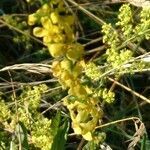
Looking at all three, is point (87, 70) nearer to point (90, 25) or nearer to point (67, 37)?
point (67, 37)

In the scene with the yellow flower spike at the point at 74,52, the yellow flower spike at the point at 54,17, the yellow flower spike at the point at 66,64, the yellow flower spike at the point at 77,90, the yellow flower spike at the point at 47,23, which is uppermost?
the yellow flower spike at the point at 54,17

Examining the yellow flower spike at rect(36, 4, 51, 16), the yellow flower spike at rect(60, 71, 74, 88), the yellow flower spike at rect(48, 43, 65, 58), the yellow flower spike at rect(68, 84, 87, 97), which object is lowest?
the yellow flower spike at rect(68, 84, 87, 97)

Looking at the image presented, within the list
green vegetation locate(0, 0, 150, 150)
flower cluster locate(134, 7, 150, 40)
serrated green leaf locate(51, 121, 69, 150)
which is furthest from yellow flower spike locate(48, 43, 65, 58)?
flower cluster locate(134, 7, 150, 40)

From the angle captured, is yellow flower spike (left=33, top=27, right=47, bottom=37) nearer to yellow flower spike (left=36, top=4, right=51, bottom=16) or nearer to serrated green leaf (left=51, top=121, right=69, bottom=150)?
yellow flower spike (left=36, top=4, right=51, bottom=16)

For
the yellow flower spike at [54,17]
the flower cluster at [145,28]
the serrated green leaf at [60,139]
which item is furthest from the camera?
the flower cluster at [145,28]

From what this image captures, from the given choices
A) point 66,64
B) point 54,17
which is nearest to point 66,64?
point 66,64

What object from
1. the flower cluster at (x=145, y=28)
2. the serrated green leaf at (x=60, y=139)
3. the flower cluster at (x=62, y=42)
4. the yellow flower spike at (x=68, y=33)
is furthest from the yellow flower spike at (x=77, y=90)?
the flower cluster at (x=145, y=28)

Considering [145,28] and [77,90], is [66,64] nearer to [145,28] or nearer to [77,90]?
[77,90]

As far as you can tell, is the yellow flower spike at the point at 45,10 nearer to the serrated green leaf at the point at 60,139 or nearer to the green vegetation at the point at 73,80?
the green vegetation at the point at 73,80

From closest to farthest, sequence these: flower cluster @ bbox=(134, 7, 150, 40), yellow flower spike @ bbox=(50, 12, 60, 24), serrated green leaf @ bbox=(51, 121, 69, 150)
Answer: yellow flower spike @ bbox=(50, 12, 60, 24) < serrated green leaf @ bbox=(51, 121, 69, 150) < flower cluster @ bbox=(134, 7, 150, 40)

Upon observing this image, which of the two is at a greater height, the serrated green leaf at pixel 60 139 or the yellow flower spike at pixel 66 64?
the yellow flower spike at pixel 66 64

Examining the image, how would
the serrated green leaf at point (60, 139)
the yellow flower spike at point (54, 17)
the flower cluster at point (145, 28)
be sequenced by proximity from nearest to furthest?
the yellow flower spike at point (54, 17) < the serrated green leaf at point (60, 139) < the flower cluster at point (145, 28)

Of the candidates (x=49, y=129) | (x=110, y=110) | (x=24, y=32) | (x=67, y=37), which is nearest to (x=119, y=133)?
(x=110, y=110)
